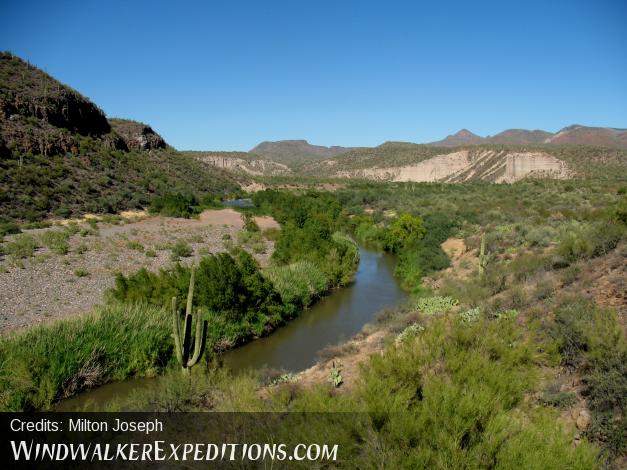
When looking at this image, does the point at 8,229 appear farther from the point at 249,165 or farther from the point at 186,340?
the point at 249,165

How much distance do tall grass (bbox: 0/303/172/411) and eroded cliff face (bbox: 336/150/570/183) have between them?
305 feet

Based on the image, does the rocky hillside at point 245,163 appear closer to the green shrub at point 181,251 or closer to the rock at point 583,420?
the green shrub at point 181,251

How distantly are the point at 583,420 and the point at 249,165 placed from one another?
156 metres

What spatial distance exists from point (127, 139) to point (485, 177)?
78.8 meters

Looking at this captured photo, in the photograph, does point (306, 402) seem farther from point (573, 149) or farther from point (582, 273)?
point (573, 149)

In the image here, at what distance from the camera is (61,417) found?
A: 9188mm

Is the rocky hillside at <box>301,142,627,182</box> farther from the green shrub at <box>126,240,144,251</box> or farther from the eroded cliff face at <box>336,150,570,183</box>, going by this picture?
the green shrub at <box>126,240,144,251</box>

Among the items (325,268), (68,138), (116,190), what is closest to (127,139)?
(68,138)

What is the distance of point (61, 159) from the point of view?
149 feet

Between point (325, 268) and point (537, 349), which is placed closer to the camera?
point (537, 349)

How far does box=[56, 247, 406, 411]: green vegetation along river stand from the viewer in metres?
12.3

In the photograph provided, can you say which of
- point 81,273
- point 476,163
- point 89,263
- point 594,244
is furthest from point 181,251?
point 476,163

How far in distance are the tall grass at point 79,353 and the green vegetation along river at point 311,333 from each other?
456 millimetres

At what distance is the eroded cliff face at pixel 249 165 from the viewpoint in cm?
15438
